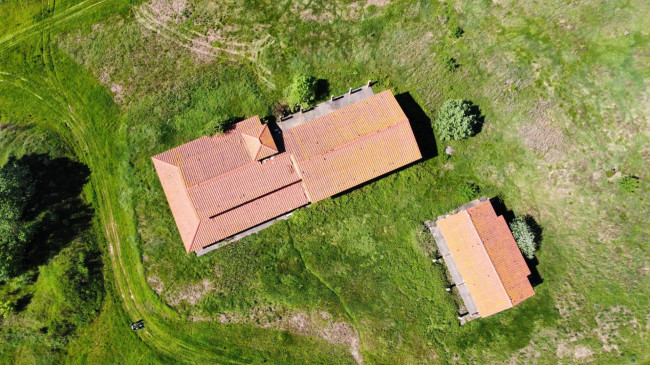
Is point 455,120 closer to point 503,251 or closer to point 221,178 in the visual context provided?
point 503,251

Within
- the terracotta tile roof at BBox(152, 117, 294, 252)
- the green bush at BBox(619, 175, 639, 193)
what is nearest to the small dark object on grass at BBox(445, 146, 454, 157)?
the green bush at BBox(619, 175, 639, 193)

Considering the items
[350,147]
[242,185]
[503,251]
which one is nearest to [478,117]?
[503,251]

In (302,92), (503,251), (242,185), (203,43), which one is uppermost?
(203,43)

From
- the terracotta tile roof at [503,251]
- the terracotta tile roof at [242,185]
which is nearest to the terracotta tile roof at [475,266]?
the terracotta tile roof at [503,251]

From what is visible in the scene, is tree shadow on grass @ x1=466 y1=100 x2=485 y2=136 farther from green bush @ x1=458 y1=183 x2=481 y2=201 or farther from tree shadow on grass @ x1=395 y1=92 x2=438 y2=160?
green bush @ x1=458 y1=183 x2=481 y2=201

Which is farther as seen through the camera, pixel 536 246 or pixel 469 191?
pixel 469 191

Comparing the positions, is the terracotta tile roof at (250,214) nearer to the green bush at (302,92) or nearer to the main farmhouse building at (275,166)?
the main farmhouse building at (275,166)
